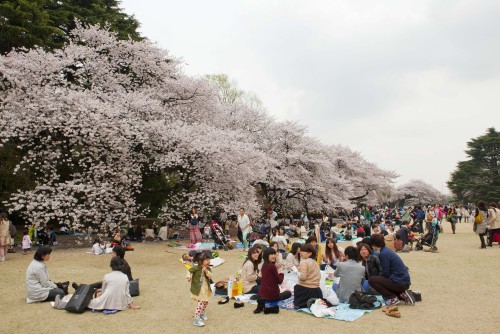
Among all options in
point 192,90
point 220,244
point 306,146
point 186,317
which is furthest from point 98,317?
point 306,146

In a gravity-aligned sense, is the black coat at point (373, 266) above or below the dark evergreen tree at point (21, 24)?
below

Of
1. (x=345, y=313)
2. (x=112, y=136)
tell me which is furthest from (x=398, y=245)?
(x=112, y=136)

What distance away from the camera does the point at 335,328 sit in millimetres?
5707

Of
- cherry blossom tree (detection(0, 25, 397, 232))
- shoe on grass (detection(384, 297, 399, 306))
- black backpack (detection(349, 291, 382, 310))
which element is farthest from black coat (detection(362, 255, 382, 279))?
cherry blossom tree (detection(0, 25, 397, 232))

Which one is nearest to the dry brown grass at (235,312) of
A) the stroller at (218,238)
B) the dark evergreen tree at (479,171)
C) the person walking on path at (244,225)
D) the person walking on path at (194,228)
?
the person walking on path at (244,225)

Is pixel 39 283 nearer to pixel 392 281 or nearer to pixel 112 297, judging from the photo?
pixel 112 297

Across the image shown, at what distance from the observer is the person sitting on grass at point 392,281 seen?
690 centimetres

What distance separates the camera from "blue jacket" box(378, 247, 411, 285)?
22.7 ft

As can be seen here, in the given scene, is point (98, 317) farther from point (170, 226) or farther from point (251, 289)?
point (170, 226)

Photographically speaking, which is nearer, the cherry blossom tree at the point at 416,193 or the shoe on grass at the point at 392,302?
the shoe on grass at the point at 392,302

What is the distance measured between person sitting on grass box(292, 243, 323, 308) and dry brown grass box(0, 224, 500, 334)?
32 cm

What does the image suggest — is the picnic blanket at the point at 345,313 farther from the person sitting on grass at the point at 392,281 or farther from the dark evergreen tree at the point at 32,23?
the dark evergreen tree at the point at 32,23

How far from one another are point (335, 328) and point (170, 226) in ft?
48.6

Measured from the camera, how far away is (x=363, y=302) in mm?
6664
